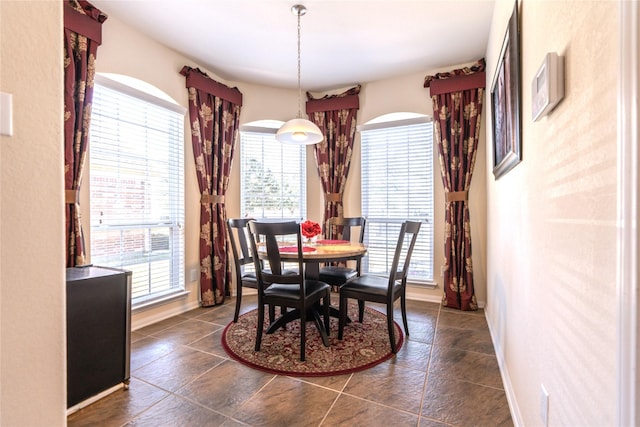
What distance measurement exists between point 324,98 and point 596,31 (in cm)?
365

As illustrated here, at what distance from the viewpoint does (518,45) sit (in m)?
1.53

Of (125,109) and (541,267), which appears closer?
(541,267)

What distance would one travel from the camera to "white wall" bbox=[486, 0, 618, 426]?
2.23ft

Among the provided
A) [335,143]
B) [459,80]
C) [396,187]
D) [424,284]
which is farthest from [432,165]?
[424,284]

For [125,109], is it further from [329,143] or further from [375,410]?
[375,410]

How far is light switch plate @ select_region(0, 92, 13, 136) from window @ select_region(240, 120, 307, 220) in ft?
10.2

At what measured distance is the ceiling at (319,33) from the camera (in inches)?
99.3

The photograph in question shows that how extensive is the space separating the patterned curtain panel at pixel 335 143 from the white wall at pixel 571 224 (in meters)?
2.60

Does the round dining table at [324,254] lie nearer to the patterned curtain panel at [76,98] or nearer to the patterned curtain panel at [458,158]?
the patterned curtain panel at [458,158]

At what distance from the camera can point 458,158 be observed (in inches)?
136

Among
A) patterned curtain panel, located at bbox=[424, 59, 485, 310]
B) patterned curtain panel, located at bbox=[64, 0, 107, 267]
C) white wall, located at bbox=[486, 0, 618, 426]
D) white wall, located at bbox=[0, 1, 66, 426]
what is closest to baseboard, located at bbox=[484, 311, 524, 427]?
white wall, located at bbox=[486, 0, 618, 426]

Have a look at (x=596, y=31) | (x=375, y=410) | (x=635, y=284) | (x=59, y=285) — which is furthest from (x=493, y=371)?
(x=59, y=285)

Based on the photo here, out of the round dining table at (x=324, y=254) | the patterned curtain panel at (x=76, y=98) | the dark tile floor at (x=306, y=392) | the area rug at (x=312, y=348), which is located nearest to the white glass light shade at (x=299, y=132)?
the round dining table at (x=324, y=254)

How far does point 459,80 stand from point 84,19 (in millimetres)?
3483
